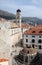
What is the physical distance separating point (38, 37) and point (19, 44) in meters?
3.14

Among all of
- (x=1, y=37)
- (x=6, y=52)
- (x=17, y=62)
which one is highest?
(x=1, y=37)

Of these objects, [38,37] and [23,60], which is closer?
[23,60]

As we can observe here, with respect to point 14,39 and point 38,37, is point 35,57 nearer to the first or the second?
point 38,37

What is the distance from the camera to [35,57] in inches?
799

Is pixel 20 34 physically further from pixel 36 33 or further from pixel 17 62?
pixel 17 62

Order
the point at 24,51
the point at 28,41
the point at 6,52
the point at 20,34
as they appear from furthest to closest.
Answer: the point at 20,34, the point at 28,41, the point at 24,51, the point at 6,52

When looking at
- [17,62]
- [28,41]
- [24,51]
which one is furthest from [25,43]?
[17,62]

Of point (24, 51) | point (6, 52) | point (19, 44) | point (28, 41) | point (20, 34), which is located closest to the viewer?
point (6, 52)

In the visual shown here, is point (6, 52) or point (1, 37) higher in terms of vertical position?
point (1, 37)

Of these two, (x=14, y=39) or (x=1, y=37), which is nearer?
(x=1, y=37)

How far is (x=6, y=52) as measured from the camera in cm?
1806

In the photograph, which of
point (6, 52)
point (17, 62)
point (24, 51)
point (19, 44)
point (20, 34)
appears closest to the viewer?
point (6, 52)

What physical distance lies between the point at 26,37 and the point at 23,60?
6.13 m

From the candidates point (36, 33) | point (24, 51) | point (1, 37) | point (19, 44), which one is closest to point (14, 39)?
point (19, 44)
